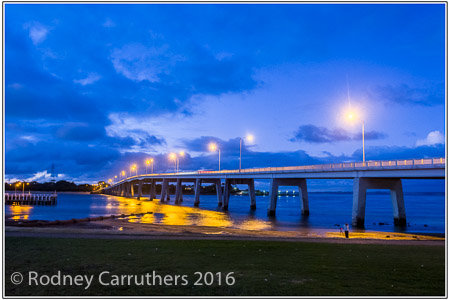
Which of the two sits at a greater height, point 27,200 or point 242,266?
point 242,266

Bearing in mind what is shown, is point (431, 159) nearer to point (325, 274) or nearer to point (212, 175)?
point (325, 274)

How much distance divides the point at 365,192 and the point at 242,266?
41.8 m

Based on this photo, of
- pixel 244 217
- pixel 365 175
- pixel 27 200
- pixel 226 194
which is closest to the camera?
pixel 365 175

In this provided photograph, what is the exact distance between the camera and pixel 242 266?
12.7m

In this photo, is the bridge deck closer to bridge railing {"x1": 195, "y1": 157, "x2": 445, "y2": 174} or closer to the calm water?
bridge railing {"x1": 195, "y1": 157, "x2": 445, "y2": 174}

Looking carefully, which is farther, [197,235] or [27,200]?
[27,200]

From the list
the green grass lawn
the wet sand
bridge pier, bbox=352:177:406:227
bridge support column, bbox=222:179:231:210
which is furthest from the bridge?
the green grass lawn

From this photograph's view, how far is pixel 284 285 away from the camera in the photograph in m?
9.98

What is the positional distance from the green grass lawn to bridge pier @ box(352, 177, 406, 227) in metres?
31.9

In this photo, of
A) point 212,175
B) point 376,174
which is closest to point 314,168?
point 376,174

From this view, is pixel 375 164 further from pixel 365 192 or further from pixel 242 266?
pixel 242 266

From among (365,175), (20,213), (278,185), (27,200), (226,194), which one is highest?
(365,175)

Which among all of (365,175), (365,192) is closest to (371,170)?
(365,175)

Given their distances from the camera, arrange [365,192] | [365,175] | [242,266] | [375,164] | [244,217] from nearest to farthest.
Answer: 1. [242,266]
2. [375,164]
3. [365,175]
4. [365,192]
5. [244,217]
